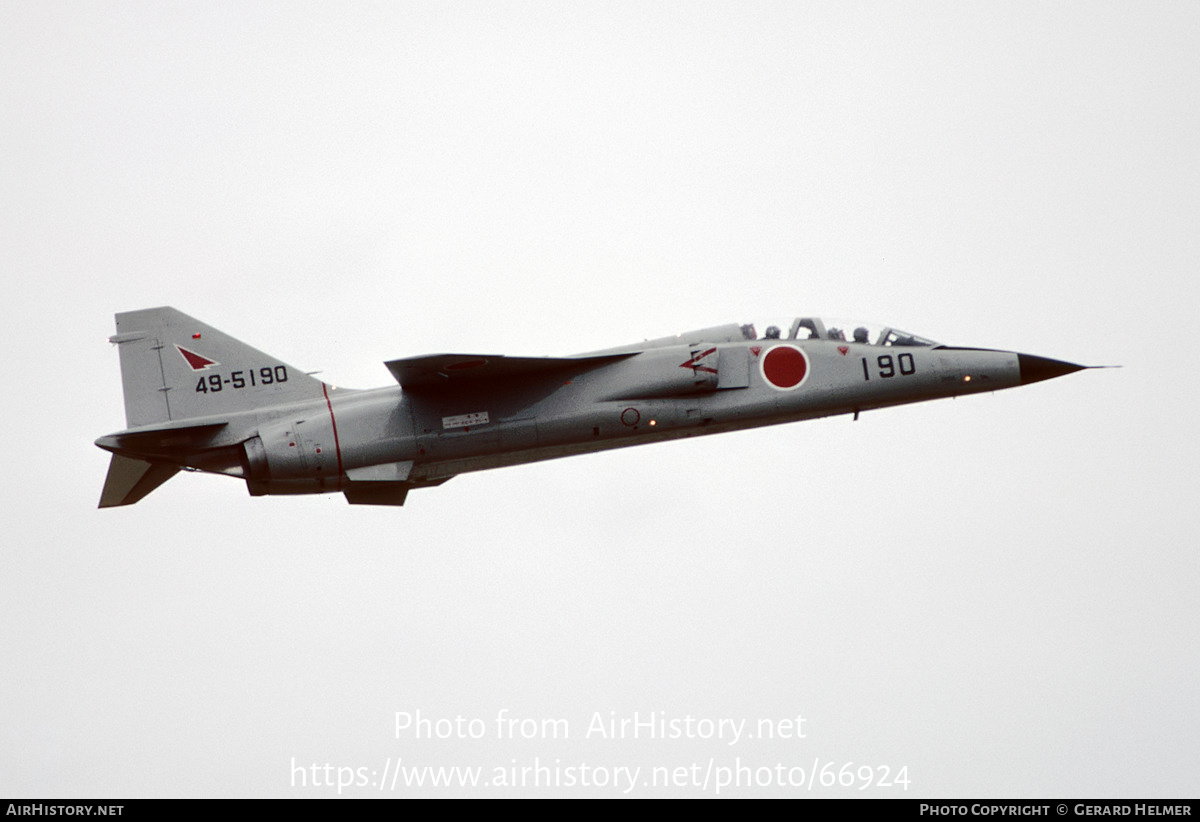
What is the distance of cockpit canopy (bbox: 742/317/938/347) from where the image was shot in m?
27.5

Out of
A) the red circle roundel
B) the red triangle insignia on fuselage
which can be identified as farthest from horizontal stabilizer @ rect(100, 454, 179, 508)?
the red circle roundel

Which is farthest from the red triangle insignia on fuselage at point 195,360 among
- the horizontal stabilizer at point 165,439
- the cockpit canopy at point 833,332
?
the cockpit canopy at point 833,332

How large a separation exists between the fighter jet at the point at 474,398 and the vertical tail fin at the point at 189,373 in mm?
25

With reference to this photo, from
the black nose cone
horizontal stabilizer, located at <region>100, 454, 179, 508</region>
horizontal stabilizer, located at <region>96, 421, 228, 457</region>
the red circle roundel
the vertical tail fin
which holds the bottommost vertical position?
the black nose cone

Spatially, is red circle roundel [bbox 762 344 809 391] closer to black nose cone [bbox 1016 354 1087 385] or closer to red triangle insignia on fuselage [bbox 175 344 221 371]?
black nose cone [bbox 1016 354 1087 385]

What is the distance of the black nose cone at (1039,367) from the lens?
2764cm

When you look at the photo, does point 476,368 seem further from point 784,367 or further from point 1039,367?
point 1039,367

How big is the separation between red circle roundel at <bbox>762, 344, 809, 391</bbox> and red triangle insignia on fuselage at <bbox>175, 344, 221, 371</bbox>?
9985mm

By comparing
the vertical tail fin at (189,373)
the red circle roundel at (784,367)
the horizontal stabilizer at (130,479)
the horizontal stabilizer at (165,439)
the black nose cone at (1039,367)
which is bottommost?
the black nose cone at (1039,367)

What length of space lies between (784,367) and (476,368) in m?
5.51

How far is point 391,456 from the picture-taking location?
26.4 metres

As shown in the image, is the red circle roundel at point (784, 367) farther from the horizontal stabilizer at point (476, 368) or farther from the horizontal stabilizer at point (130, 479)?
the horizontal stabilizer at point (130, 479)
